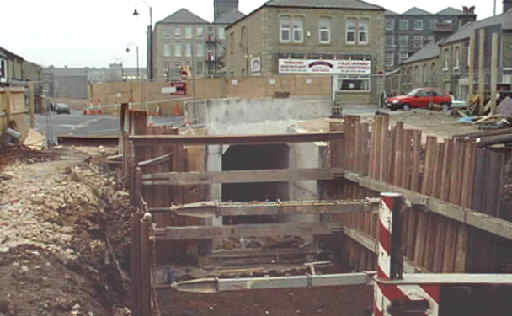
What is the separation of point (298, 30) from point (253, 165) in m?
28.3

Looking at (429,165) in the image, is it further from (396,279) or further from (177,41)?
(177,41)

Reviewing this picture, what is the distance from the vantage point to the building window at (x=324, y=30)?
159 feet

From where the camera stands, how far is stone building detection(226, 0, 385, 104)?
47.4m

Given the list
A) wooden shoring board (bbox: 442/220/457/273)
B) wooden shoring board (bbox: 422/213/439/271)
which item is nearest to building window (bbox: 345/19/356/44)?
wooden shoring board (bbox: 422/213/439/271)

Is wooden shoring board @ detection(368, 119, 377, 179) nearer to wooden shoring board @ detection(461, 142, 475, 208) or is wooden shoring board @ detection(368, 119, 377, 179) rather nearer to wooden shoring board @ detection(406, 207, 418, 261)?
wooden shoring board @ detection(406, 207, 418, 261)

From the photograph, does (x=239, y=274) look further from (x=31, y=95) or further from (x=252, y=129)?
(x=31, y=95)

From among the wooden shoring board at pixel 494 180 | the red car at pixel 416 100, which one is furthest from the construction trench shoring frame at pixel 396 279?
the red car at pixel 416 100

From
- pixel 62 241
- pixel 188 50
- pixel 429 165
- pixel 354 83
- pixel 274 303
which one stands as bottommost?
pixel 274 303

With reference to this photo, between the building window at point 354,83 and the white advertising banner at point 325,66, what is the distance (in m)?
0.43

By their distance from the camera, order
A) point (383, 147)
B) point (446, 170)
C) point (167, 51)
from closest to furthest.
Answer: point (446, 170)
point (383, 147)
point (167, 51)

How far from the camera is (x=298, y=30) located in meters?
48.0

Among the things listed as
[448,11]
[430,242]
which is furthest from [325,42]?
[448,11]

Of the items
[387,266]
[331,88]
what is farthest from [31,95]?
[331,88]

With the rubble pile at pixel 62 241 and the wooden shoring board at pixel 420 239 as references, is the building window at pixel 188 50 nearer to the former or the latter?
the rubble pile at pixel 62 241
